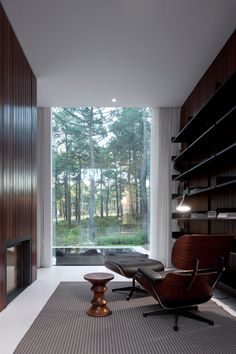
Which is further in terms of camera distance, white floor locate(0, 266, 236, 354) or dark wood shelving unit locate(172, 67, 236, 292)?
dark wood shelving unit locate(172, 67, 236, 292)

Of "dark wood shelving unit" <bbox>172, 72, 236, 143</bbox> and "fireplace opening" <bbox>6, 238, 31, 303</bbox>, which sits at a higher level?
"dark wood shelving unit" <bbox>172, 72, 236, 143</bbox>

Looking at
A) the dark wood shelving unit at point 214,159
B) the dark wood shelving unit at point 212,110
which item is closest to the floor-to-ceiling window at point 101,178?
the dark wood shelving unit at point 214,159

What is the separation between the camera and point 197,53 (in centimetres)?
445

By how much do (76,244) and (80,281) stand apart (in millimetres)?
1838

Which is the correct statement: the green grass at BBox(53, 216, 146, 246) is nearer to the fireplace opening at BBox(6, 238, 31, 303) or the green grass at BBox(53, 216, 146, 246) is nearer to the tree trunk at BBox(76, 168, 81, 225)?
the tree trunk at BBox(76, 168, 81, 225)

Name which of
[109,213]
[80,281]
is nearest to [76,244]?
[109,213]

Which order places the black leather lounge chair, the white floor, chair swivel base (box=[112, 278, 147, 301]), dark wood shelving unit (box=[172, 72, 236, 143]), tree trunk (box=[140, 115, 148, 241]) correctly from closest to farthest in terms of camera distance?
the white floor, the black leather lounge chair, dark wood shelving unit (box=[172, 72, 236, 143]), chair swivel base (box=[112, 278, 147, 301]), tree trunk (box=[140, 115, 148, 241])

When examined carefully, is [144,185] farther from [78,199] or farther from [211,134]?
[211,134]

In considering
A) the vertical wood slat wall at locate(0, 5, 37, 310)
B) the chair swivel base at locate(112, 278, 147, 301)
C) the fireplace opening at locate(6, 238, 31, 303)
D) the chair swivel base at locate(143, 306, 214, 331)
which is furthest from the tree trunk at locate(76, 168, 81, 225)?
the chair swivel base at locate(143, 306, 214, 331)

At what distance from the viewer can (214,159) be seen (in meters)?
3.71

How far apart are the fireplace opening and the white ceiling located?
2.39 meters

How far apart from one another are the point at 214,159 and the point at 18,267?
111 inches

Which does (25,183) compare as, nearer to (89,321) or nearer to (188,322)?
(89,321)

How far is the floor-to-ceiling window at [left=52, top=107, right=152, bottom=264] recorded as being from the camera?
6.83m
